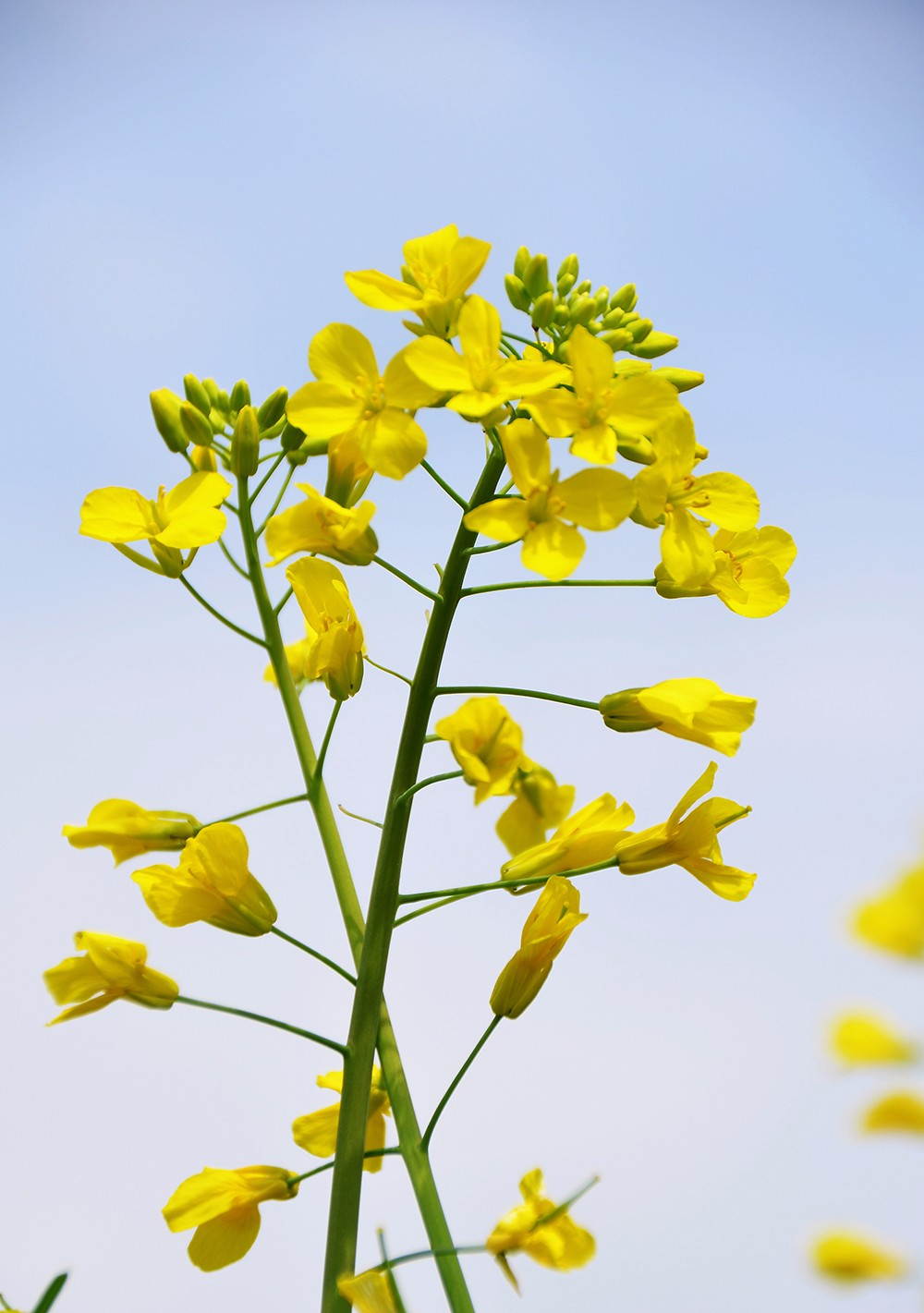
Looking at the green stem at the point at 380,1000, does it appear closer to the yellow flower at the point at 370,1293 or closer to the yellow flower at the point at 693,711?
the yellow flower at the point at 370,1293

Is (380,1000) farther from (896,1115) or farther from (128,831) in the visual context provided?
(896,1115)

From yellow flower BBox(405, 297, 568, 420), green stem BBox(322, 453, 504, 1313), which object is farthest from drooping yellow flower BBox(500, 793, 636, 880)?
yellow flower BBox(405, 297, 568, 420)

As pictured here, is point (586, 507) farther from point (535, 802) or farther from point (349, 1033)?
point (349, 1033)

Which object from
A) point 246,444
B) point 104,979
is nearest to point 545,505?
point 246,444

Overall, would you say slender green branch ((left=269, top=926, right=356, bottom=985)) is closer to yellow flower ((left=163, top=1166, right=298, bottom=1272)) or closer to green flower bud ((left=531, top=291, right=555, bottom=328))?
yellow flower ((left=163, top=1166, right=298, bottom=1272))

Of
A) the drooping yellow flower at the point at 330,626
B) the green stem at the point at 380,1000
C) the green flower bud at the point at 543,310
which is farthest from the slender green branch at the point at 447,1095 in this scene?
the green flower bud at the point at 543,310

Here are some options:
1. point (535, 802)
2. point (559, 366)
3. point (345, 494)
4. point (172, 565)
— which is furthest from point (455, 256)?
point (535, 802)
